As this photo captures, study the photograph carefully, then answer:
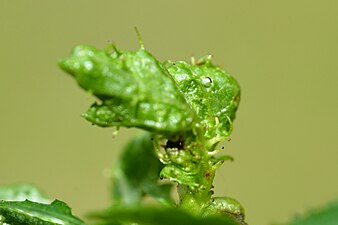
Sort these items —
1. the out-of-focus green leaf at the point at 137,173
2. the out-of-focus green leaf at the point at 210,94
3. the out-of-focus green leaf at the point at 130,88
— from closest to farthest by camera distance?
the out-of-focus green leaf at the point at 130,88 → the out-of-focus green leaf at the point at 210,94 → the out-of-focus green leaf at the point at 137,173

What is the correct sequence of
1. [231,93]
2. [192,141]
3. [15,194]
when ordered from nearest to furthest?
[192,141] → [231,93] → [15,194]

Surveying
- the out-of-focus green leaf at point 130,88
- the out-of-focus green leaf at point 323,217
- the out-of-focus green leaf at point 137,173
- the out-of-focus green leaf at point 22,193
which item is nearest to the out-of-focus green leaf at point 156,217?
the out-of-focus green leaf at point 323,217

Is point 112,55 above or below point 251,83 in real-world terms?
below

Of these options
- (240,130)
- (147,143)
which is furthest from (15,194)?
(240,130)

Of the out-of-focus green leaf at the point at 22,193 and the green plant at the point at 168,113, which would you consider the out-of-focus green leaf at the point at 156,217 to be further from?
the out-of-focus green leaf at the point at 22,193

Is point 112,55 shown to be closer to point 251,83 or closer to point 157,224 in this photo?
point 157,224

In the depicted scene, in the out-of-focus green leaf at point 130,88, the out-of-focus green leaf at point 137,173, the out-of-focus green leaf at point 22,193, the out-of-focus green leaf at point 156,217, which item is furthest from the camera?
the out-of-focus green leaf at point 22,193
